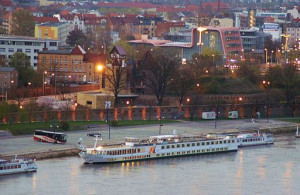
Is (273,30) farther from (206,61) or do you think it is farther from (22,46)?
(22,46)

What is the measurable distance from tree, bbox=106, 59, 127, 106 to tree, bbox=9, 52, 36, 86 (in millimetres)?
5531

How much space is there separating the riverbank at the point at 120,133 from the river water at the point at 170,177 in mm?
736

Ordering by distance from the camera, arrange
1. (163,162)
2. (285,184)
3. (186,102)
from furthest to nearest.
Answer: (186,102) < (163,162) < (285,184)

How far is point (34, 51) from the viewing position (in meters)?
68.1

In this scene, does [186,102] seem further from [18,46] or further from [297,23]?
[297,23]

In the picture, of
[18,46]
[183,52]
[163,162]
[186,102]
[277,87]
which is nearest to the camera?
[163,162]

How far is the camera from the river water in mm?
33969

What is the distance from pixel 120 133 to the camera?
144 ft

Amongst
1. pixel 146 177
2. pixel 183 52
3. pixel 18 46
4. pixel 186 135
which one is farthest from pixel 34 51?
pixel 146 177

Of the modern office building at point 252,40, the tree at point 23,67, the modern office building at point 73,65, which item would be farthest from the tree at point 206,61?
the modern office building at point 252,40

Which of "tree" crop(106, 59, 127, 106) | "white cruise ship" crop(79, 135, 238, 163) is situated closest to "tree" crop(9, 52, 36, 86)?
"tree" crop(106, 59, 127, 106)

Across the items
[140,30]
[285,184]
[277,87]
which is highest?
[140,30]

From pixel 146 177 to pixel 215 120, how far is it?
48.9 ft

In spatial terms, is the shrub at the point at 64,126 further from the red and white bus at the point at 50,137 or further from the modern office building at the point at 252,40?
the modern office building at the point at 252,40
